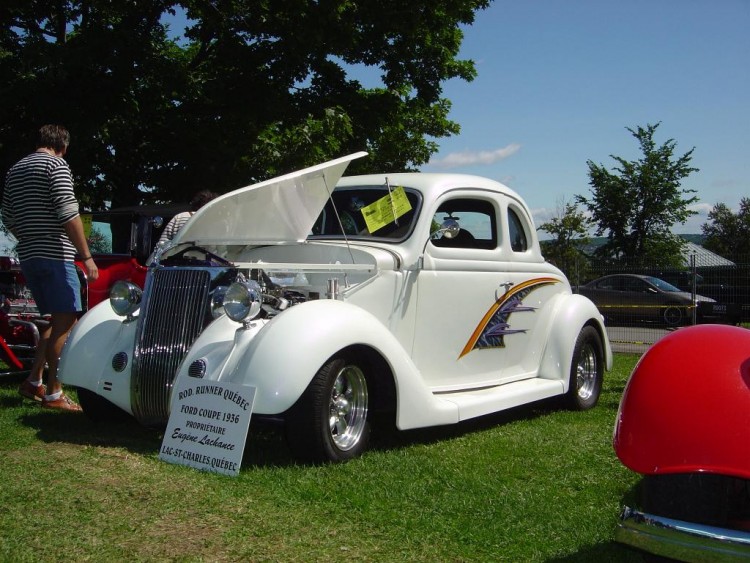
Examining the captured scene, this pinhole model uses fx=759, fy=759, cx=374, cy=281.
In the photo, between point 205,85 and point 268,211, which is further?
point 205,85

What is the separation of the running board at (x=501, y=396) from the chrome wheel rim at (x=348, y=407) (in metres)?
0.73

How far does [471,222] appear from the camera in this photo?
6.22 m

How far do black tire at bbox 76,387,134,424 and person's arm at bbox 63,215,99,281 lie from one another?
860 mm

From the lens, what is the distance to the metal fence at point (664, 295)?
16.8 metres

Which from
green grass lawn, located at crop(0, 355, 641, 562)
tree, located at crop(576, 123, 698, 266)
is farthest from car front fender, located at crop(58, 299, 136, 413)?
tree, located at crop(576, 123, 698, 266)

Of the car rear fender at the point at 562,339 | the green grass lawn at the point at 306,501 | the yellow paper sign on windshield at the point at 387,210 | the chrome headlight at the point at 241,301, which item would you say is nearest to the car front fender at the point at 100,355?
the green grass lawn at the point at 306,501

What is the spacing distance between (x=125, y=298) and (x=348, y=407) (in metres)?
1.77

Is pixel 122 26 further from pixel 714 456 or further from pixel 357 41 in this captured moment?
pixel 714 456

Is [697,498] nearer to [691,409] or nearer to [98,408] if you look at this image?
[691,409]

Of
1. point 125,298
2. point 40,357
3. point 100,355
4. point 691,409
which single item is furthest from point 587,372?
point 691,409

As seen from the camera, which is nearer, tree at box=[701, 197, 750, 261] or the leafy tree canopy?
the leafy tree canopy

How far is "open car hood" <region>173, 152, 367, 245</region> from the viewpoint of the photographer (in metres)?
5.02

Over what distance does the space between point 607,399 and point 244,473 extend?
176 inches

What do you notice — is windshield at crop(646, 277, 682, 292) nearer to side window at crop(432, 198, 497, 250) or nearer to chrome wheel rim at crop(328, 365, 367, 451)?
side window at crop(432, 198, 497, 250)
